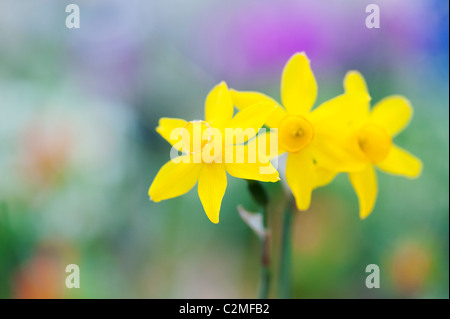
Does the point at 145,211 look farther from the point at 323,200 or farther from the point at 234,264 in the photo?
the point at 323,200

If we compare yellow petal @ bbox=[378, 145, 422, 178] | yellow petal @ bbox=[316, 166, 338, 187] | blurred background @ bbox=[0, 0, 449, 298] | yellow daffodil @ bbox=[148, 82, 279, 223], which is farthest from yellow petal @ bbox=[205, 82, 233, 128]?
blurred background @ bbox=[0, 0, 449, 298]

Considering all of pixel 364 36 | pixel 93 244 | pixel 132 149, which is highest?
pixel 364 36

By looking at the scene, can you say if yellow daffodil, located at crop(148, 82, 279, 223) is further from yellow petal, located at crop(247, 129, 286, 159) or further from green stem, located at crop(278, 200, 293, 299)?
green stem, located at crop(278, 200, 293, 299)

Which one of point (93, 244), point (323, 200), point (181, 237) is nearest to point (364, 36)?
point (323, 200)

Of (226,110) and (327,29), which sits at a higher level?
(327,29)

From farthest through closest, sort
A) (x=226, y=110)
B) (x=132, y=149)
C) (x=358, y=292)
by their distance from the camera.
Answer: (x=132, y=149), (x=358, y=292), (x=226, y=110)

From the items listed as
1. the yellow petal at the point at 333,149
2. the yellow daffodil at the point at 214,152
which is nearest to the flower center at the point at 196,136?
the yellow daffodil at the point at 214,152
